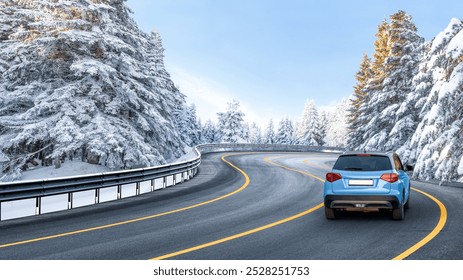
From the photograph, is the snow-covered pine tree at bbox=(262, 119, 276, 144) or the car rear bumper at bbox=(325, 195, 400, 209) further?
the snow-covered pine tree at bbox=(262, 119, 276, 144)

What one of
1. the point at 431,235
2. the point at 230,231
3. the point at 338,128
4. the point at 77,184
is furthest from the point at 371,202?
the point at 338,128

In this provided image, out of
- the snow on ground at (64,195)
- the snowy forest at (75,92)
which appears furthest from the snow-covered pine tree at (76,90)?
the snow on ground at (64,195)

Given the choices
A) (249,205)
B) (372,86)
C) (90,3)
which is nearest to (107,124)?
(90,3)

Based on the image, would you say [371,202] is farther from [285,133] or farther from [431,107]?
[285,133]

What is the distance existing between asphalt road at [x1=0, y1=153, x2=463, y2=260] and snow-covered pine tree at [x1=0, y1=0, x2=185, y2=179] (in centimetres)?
763

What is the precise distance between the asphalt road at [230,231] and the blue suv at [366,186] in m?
0.44

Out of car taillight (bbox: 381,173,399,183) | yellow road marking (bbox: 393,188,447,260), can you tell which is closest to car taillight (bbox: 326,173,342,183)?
car taillight (bbox: 381,173,399,183)

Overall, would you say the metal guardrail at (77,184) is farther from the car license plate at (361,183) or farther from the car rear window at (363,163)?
the car license plate at (361,183)

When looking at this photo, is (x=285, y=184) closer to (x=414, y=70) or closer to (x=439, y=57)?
(x=439, y=57)

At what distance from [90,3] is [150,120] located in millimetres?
7008

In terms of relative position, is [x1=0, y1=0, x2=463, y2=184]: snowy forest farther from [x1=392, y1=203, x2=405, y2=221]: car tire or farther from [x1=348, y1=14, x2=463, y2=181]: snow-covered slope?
[x1=392, y1=203, x2=405, y2=221]: car tire

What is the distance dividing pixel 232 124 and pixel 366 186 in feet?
223

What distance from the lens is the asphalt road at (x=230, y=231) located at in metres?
7.15

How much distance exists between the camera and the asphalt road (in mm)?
7152
